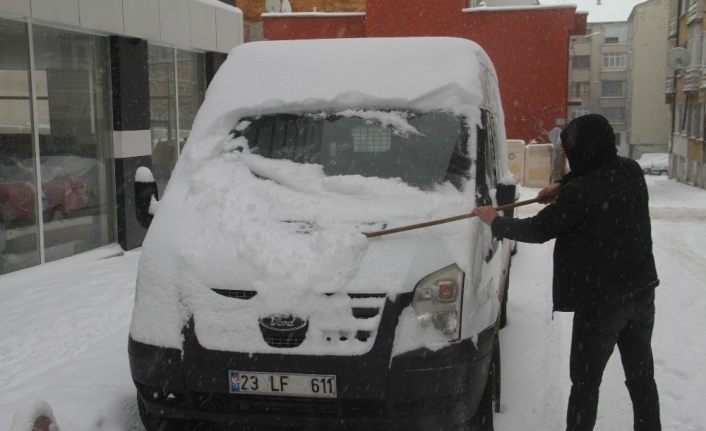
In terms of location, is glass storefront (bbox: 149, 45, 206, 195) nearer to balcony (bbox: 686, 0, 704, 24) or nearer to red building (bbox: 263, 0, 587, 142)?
red building (bbox: 263, 0, 587, 142)

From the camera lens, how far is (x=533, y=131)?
26.3m

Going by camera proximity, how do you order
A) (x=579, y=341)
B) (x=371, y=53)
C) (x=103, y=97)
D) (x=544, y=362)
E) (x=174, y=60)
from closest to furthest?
(x=579, y=341) → (x=371, y=53) → (x=544, y=362) → (x=103, y=97) → (x=174, y=60)

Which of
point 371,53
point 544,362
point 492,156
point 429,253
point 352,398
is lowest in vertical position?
point 544,362

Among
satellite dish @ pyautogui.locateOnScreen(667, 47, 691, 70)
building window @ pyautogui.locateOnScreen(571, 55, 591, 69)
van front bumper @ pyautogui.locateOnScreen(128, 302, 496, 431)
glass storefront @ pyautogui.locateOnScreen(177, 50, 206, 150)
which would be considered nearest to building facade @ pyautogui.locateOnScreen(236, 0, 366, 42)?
satellite dish @ pyautogui.locateOnScreen(667, 47, 691, 70)

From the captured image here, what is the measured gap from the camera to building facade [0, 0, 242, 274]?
8.52 metres

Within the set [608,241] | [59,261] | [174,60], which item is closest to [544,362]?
[608,241]

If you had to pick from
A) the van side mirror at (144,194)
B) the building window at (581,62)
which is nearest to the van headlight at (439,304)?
the van side mirror at (144,194)

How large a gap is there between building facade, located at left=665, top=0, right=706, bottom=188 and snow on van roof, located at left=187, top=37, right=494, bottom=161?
82.9ft

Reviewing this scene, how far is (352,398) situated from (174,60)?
9.49 meters

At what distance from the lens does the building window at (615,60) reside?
81188 millimetres

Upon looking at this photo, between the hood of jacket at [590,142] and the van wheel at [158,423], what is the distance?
246 centimetres

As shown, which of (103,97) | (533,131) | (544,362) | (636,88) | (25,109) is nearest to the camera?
(544,362)

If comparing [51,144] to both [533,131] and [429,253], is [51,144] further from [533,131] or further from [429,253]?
[533,131]

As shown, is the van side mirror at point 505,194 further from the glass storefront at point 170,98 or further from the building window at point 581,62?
the building window at point 581,62
